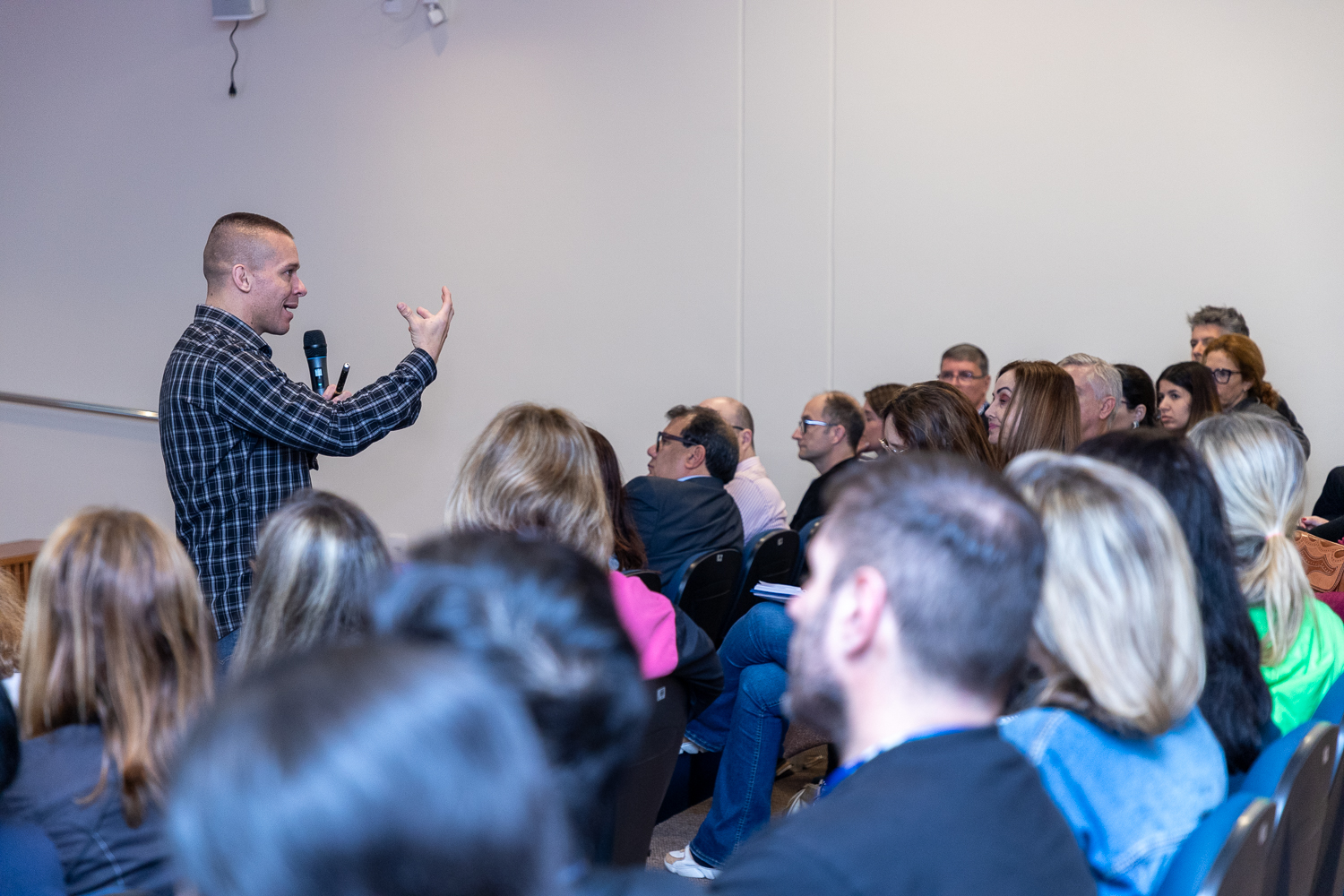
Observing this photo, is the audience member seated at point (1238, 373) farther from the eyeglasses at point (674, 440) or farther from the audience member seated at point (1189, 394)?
the eyeglasses at point (674, 440)

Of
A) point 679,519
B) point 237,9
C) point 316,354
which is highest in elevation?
point 237,9

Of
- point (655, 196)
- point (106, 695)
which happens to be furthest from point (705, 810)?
point (655, 196)

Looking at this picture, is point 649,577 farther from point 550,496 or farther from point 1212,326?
point 1212,326

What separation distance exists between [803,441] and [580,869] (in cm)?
388

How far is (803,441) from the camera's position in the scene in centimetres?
455

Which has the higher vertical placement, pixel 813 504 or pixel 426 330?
pixel 426 330

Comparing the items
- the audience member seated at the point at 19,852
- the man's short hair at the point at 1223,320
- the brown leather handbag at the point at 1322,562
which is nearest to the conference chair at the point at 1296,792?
the audience member seated at the point at 19,852

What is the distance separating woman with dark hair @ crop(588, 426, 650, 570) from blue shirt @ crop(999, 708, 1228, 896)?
1.30 metres

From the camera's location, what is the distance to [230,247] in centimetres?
252

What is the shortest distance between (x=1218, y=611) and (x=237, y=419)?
6.45 feet

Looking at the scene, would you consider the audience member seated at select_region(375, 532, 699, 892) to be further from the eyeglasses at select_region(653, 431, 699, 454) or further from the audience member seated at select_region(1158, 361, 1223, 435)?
the audience member seated at select_region(1158, 361, 1223, 435)

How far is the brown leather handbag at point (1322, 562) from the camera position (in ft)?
9.66

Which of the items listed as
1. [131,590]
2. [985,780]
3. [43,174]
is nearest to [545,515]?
[131,590]

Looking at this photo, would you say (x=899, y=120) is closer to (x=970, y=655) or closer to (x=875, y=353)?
(x=875, y=353)
